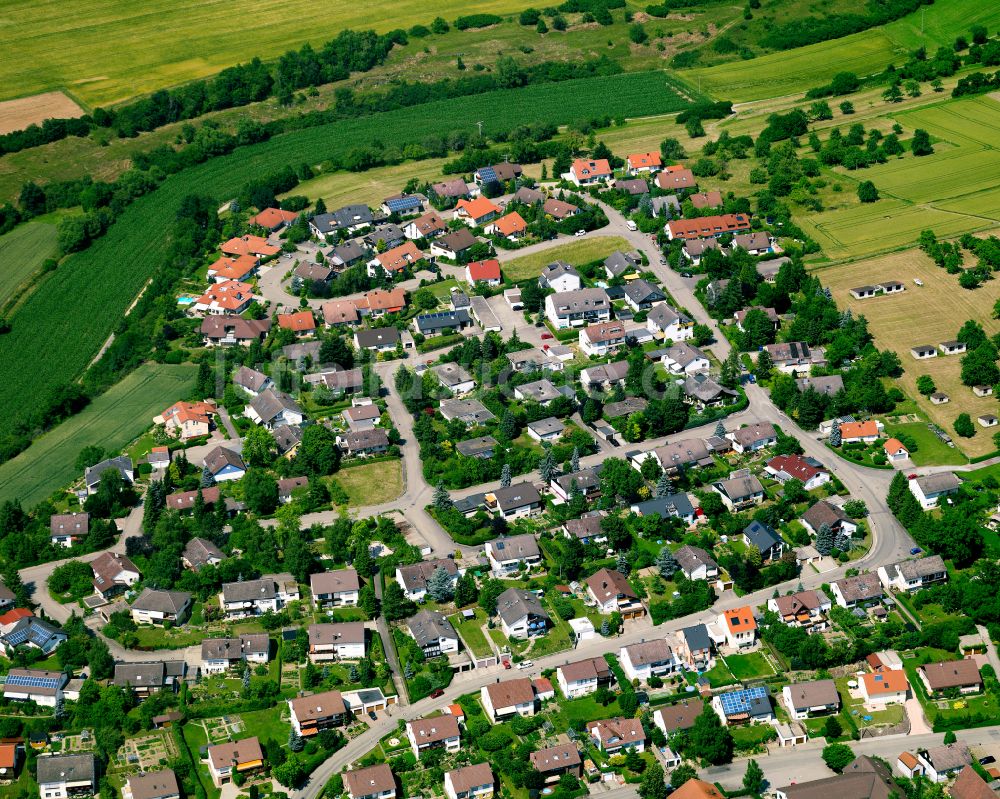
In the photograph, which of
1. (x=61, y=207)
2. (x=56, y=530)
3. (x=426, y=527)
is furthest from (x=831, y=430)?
(x=61, y=207)

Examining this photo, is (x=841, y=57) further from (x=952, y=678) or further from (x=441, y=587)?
(x=952, y=678)

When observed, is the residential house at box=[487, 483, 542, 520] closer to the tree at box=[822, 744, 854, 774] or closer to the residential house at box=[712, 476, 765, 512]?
the residential house at box=[712, 476, 765, 512]

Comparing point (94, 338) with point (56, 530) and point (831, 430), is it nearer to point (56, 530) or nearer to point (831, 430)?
point (56, 530)

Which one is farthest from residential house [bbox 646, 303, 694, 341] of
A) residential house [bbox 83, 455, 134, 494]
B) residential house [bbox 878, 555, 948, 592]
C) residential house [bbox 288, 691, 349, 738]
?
residential house [bbox 288, 691, 349, 738]

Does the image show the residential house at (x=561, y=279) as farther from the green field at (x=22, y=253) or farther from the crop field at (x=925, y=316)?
the green field at (x=22, y=253)

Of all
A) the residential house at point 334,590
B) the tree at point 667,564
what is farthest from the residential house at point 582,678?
the residential house at point 334,590

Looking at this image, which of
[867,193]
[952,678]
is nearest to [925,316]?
[867,193]
